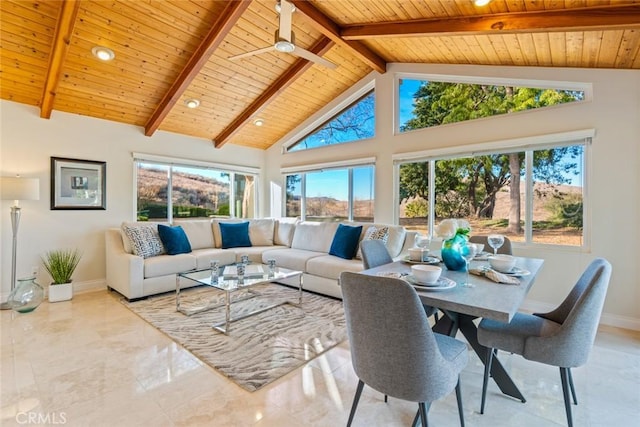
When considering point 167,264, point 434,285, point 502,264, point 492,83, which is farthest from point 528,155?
point 167,264

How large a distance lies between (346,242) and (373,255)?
1.75 meters

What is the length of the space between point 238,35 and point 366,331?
365 centimetres

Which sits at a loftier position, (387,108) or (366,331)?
(387,108)

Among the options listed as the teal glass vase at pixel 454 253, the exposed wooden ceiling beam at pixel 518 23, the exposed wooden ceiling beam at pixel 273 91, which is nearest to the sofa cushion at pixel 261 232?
the exposed wooden ceiling beam at pixel 273 91

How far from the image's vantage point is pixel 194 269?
4.22 metres

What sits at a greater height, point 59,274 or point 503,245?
point 503,245

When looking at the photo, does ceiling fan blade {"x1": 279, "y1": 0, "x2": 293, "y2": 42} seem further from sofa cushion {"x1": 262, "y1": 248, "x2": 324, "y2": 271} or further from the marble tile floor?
the marble tile floor

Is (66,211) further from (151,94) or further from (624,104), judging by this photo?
(624,104)

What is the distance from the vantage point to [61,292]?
3770mm

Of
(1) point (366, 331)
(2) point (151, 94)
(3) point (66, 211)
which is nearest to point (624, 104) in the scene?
(1) point (366, 331)

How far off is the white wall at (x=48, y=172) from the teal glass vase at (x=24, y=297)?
57 cm

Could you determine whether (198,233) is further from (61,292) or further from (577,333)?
(577,333)

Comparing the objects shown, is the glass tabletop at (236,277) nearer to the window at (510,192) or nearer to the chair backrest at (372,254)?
the chair backrest at (372,254)

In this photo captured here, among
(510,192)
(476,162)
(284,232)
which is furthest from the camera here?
(284,232)
